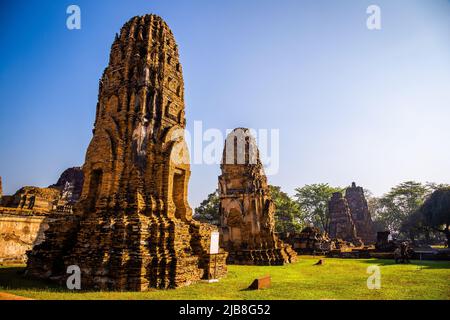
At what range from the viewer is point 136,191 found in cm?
989

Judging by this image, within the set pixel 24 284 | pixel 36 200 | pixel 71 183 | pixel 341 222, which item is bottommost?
pixel 341 222

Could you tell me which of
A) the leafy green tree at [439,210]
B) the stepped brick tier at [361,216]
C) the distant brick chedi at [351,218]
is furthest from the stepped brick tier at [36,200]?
the stepped brick tier at [361,216]

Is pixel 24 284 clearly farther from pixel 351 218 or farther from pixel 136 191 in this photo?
pixel 351 218

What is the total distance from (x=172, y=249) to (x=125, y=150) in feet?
13.1

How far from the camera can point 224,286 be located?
362 inches

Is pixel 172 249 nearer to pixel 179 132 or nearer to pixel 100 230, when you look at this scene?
pixel 100 230

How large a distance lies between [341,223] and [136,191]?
39.7m

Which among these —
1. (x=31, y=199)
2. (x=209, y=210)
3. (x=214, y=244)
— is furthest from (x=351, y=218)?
(x=31, y=199)

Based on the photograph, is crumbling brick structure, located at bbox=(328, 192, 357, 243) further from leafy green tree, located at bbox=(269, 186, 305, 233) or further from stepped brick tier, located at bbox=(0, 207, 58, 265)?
stepped brick tier, located at bbox=(0, 207, 58, 265)

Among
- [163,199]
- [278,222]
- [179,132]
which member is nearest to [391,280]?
[163,199]

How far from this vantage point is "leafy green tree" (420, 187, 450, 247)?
29.6 m

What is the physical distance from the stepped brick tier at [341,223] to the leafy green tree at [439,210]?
1098cm

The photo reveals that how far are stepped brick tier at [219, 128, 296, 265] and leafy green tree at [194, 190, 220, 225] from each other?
17831 mm

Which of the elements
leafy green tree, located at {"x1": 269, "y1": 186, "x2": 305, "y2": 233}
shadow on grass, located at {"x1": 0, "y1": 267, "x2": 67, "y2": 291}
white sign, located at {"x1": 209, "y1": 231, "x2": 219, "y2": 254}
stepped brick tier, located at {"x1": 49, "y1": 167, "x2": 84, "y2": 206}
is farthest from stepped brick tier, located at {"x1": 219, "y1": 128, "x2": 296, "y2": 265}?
stepped brick tier, located at {"x1": 49, "y1": 167, "x2": 84, "y2": 206}
